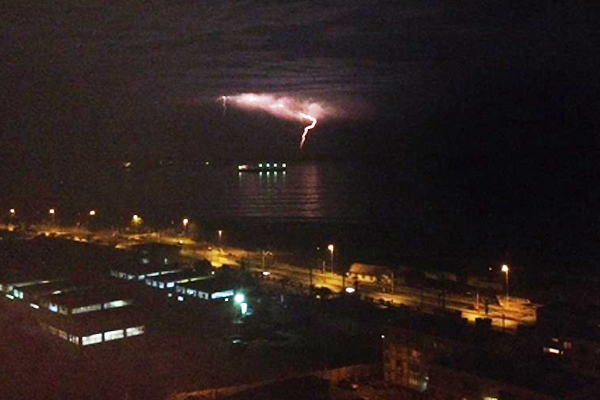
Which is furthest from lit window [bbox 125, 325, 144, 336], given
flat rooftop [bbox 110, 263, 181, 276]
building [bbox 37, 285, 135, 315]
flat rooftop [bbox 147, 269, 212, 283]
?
flat rooftop [bbox 110, 263, 181, 276]

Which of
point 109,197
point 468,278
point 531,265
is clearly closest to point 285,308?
point 468,278

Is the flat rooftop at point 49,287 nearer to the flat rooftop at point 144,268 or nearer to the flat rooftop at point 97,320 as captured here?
the flat rooftop at point 97,320

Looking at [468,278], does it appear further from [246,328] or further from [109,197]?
[109,197]

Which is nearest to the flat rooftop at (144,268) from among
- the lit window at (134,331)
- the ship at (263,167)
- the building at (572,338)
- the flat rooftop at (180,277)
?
the flat rooftop at (180,277)

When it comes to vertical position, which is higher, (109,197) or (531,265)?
(109,197)

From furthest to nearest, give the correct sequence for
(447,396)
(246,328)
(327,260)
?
1. (327,260)
2. (246,328)
3. (447,396)
